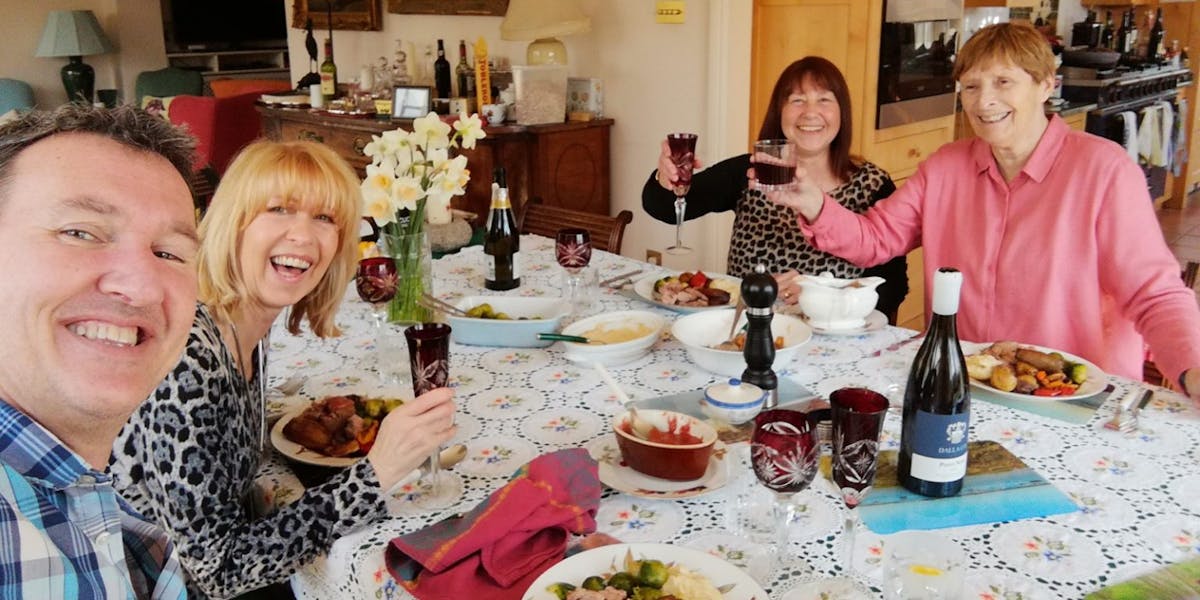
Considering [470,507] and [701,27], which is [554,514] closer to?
[470,507]

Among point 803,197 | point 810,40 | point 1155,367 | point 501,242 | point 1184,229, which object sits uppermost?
point 810,40

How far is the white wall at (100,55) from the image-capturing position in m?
7.05

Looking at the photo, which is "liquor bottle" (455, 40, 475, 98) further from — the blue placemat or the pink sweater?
the blue placemat

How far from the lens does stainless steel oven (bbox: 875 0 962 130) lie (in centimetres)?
367

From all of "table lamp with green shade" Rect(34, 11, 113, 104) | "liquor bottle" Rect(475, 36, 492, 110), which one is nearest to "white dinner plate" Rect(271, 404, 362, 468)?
"liquor bottle" Rect(475, 36, 492, 110)

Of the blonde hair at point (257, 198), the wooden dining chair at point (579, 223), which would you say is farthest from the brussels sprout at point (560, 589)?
the wooden dining chair at point (579, 223)

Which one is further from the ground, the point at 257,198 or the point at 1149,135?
the point at 257,198

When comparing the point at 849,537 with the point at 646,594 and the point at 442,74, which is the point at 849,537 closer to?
the point at 646,594

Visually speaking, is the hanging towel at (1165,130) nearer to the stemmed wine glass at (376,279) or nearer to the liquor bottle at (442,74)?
the liquor bottle at (442,74)

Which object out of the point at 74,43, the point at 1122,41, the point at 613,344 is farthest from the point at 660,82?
the point at 74,43

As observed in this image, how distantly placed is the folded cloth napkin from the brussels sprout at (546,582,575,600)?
0.06 metres

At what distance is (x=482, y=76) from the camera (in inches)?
164

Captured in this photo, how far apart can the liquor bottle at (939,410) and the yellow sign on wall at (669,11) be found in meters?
2.85

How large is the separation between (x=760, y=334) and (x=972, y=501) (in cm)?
42
